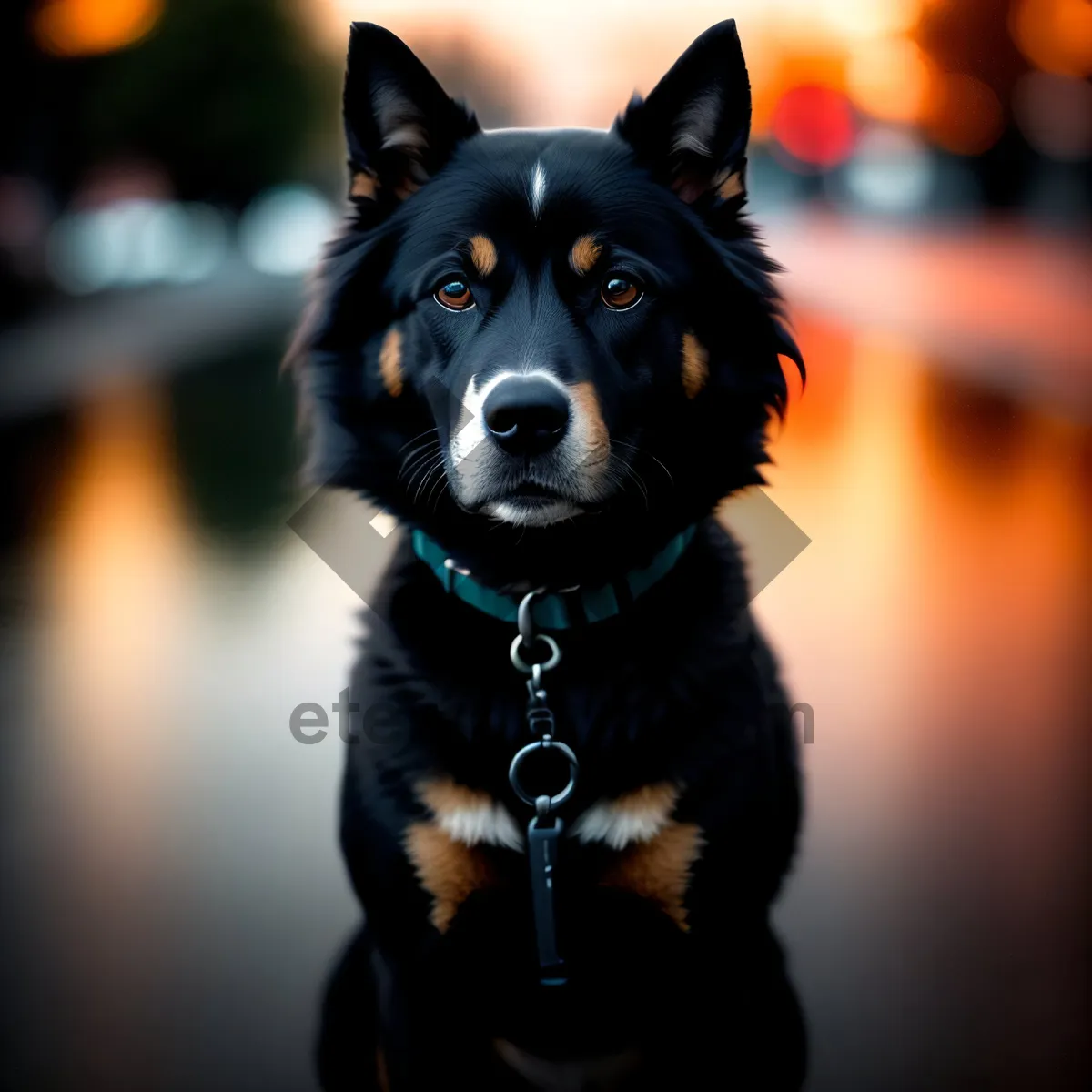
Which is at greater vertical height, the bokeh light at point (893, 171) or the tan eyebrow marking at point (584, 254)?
the bokeh light at point (893, 171)

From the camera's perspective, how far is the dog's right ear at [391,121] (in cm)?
242

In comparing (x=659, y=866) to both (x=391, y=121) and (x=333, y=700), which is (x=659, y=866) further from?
(x=333, y=700)

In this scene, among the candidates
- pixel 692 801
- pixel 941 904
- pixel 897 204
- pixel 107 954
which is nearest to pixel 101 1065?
pixel 107 954

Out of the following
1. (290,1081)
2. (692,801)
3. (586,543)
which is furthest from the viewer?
(290,1081)

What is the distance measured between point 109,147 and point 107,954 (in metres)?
21.5

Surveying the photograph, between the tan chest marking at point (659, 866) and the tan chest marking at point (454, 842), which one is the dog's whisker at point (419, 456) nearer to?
the tan chest marking at point (454, 842)

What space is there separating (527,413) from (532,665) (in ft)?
1.64


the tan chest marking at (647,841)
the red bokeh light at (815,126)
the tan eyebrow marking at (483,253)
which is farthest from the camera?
the red bokeh light at (815,126)

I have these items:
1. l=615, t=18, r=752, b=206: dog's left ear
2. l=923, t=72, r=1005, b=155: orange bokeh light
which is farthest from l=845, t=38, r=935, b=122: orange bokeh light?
l=615, t=18, r=752, b=206: dog's left ear

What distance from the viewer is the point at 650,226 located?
8.27 ft

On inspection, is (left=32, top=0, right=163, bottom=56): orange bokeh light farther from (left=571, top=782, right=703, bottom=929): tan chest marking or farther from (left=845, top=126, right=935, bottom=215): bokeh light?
(left=845, top=126, right=935, bottom=215): bokeh light

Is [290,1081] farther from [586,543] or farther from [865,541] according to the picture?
[865,541]

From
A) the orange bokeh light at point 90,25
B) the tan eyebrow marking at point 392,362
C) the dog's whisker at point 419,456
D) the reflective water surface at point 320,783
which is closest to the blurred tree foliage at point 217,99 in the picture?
the orange bokeh light at point 90,25

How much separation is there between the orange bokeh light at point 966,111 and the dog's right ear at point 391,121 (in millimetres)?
23774
